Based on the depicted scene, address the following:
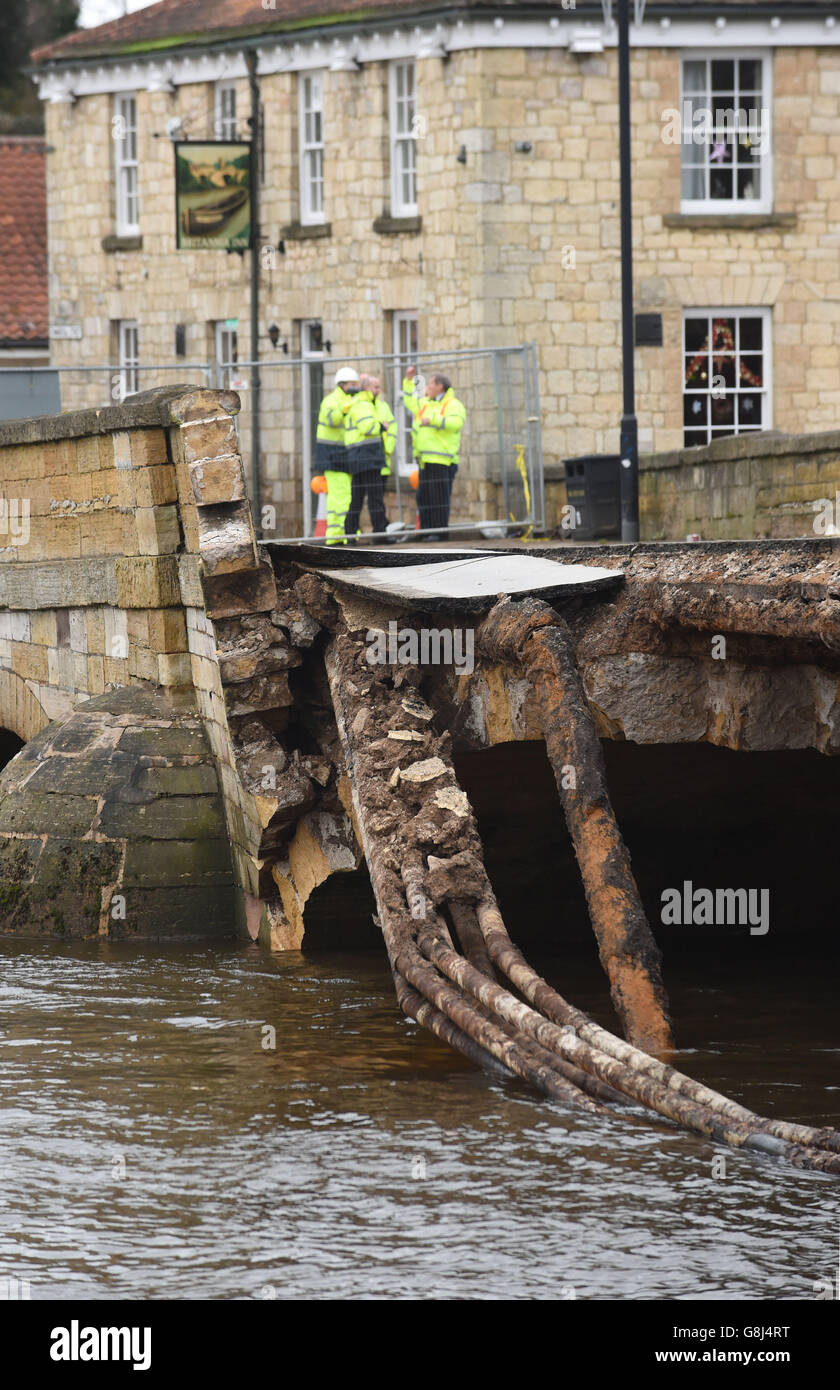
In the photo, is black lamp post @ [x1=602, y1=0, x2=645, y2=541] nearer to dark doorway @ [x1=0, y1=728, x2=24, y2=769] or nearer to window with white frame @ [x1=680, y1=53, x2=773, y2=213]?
dark doorway @ [x1=0, y1=728, x2=24, y2=769]

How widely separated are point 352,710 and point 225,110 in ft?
67.0

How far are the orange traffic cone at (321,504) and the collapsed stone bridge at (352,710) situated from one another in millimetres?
5518

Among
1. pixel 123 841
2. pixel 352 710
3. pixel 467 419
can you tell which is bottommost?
pixel 123 841

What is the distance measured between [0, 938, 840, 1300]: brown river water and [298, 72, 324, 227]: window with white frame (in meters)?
19.1

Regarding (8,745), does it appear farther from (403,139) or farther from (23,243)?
(23,243)

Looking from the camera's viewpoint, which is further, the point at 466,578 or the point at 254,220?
the point at 254,220

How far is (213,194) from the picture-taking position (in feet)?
90.5

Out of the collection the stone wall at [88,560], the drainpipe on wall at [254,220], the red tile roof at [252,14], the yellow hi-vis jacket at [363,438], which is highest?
the red tile roof at [252,14]

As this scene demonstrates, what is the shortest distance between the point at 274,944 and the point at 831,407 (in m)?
16.3

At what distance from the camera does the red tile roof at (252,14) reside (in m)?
25.0

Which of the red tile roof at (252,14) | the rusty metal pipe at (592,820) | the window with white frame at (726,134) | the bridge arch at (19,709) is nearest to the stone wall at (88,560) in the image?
the bridge arch at (19,709)

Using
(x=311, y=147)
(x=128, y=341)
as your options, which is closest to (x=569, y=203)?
(x=311, y=147)

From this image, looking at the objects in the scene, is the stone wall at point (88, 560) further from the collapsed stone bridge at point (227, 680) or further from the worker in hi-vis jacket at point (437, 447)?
the worker in hi-vis jacket at point (437, 447)
